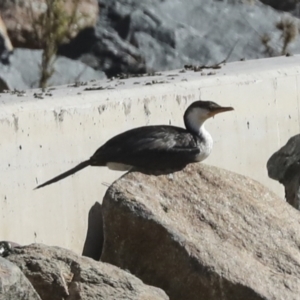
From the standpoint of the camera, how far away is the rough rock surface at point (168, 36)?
32.7ft

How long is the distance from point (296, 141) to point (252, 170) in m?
0.50

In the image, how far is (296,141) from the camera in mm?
7289

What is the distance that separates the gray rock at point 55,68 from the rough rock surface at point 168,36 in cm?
16

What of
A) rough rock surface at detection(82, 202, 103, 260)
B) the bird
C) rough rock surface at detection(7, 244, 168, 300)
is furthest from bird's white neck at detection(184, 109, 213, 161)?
rough rock surface at detection(7, 244, 168, 300)

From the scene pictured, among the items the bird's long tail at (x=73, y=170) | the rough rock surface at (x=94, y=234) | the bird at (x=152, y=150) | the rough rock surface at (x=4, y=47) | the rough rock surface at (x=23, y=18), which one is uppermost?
the rough rock surface at (x=23, y=18)

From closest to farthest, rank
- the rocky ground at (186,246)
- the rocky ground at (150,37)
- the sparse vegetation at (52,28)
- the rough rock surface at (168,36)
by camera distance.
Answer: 1. the rocky ground at (186,246)
2. the sparse vegetation at (52,28)
3. the rocky ground at (150,37)
4. the rough rock surface at (168,36)

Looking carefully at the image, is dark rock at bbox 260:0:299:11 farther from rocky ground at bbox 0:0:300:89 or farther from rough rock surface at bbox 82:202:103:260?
rough rock surface at bbox 82:202:103:260

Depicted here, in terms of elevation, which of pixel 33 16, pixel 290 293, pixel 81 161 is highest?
pixel 33 16

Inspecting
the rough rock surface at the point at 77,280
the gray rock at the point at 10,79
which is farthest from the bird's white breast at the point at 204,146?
the gray rock at the point at 10,79

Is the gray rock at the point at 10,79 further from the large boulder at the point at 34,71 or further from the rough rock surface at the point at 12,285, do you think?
the rough rock surface at the point at 12,285

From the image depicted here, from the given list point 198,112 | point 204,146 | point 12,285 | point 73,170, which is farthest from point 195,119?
point 12,285

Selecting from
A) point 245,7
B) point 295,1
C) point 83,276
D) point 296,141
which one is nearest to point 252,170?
point 296,141

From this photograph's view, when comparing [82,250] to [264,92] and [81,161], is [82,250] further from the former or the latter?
[264,92]

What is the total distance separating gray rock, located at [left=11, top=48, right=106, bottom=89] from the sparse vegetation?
0.14m
